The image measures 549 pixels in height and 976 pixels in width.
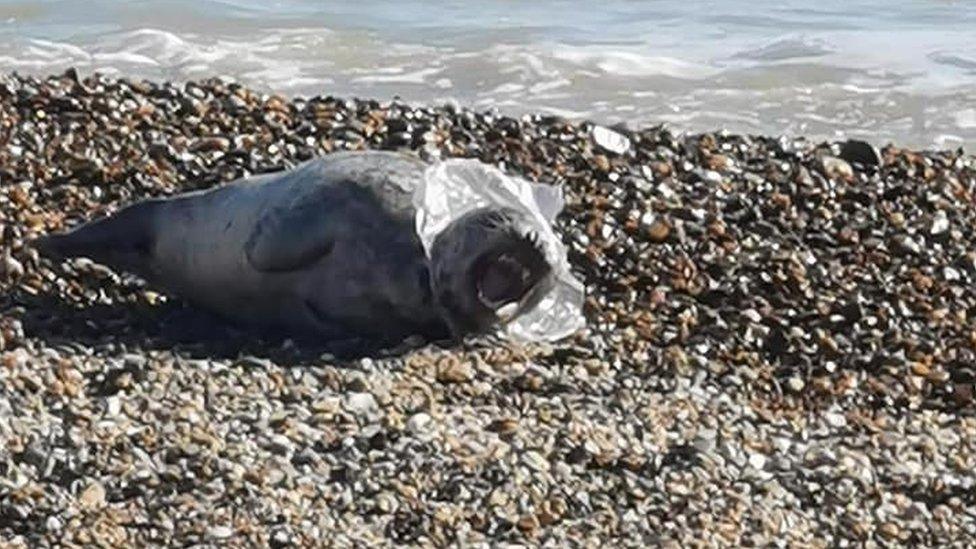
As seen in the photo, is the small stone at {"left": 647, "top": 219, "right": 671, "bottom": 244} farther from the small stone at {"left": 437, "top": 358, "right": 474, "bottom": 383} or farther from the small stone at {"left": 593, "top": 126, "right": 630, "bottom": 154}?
the small stone at {"left": 437, "top": 358, "right": 474, "bottom": 383}

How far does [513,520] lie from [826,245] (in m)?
2.57

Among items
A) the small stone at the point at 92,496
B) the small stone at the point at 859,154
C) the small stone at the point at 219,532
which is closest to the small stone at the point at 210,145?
the small stone at the point at 859,154

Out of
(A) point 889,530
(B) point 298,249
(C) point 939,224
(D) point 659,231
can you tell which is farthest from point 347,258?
(C) point 939,224

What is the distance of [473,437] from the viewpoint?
561 cm

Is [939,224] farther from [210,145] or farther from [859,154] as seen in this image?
[210,145]

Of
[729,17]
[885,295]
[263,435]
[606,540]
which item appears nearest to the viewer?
[606,540]

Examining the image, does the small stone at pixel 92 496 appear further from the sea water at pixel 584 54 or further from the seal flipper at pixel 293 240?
the sea water at pixel 584 54

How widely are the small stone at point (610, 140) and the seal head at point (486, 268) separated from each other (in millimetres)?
1584

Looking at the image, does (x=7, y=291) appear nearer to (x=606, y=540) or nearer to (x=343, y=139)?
(x=343, y=139)

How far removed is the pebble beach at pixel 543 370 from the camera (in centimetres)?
513

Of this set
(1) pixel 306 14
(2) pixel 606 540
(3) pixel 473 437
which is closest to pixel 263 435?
(3) pixel 473 437

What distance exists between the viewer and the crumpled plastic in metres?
6.50

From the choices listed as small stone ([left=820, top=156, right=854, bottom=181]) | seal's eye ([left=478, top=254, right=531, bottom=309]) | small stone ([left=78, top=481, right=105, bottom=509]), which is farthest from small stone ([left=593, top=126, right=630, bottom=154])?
small stone ([left=78, top=481, right=105, bottom=509])

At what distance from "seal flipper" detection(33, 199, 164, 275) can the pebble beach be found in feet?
0.23
